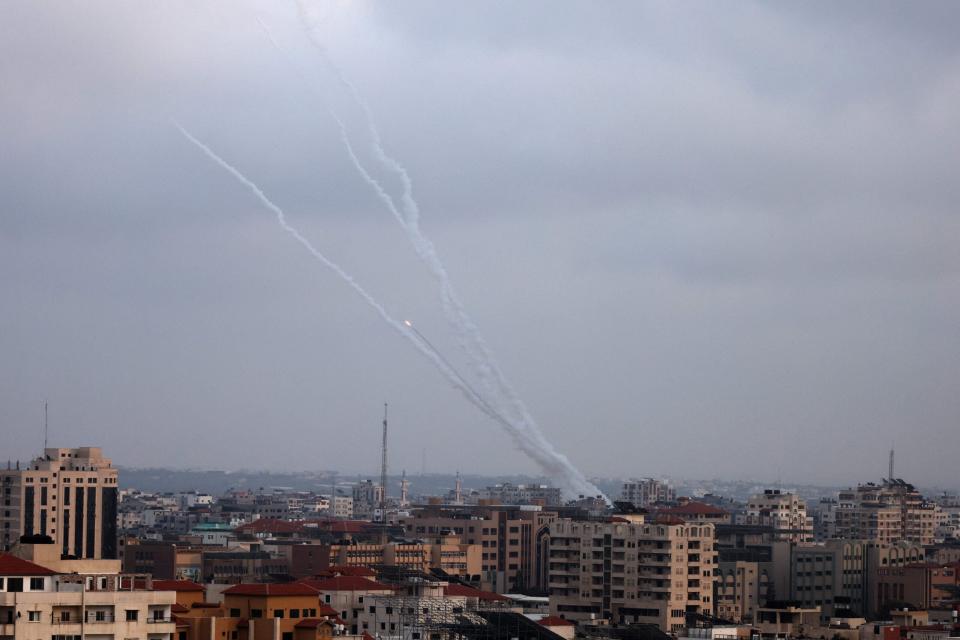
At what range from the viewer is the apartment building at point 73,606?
36875 mm

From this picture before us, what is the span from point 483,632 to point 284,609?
16.1 meters

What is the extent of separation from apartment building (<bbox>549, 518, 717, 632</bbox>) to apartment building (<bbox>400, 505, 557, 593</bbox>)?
113ft

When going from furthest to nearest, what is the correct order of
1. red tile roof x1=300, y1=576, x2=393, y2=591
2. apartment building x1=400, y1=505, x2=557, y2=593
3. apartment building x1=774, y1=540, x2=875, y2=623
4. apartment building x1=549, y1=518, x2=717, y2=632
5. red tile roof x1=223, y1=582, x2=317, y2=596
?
apartment building x1=400, y1=505, x2=557, y2=593, apartment building x1=774, y1=540, x2=875, y2=623, apartment building x1=549, y1=518, x2=717, y2=632, red tile roof x1=300, y1=576, x2=393, y2=591, red tile roof x1=223, y1=582, x2=317, y2=596

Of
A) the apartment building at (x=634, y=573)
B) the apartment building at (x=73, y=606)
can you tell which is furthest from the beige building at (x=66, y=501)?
the apartment building at (x=73, y=606)

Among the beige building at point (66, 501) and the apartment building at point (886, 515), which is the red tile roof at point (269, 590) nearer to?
the beige building at point (66, 501)

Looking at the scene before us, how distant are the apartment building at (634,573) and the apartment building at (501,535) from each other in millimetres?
34495

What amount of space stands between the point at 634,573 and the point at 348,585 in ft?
57.4

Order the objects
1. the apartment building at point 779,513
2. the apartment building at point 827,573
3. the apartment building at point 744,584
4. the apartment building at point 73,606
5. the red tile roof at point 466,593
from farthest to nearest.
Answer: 1. the apartment building at point 779,513
2. the apartment building at point 827,573
3. the apartment building at point 744,584
4. the red tile roof at point 466,593
5. the apartment building at point 73,606

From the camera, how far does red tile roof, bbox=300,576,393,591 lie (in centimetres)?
7538

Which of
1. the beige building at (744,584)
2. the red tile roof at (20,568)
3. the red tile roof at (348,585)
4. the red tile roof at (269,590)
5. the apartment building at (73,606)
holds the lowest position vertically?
the beige building at (744,584)

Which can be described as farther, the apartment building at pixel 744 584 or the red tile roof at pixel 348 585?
the apartment building at pixel 744 584

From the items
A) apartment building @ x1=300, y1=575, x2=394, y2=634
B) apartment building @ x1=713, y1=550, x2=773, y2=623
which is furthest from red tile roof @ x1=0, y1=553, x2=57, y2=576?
apartment building @ x1=713, y1=550, x2=773, y2=623

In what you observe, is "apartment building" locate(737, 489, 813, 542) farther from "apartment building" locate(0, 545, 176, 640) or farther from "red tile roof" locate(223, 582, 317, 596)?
"apartment building" locate(0, 545, 176, 640)

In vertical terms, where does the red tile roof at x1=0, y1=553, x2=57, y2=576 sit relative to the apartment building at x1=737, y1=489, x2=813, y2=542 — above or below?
above
